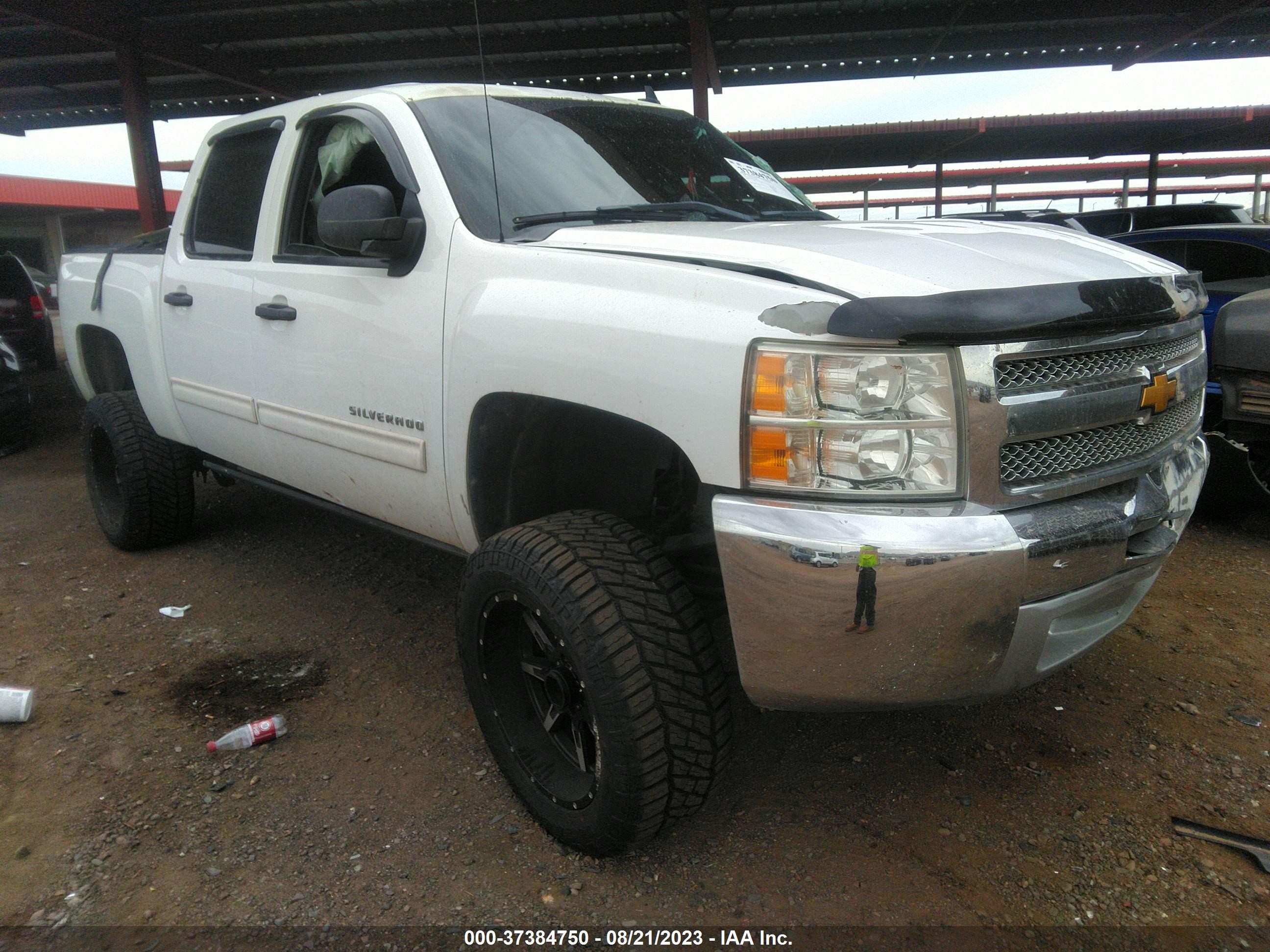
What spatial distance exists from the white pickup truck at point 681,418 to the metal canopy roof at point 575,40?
22.1ft

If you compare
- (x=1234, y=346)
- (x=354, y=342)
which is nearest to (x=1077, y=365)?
(x=354, y=342)

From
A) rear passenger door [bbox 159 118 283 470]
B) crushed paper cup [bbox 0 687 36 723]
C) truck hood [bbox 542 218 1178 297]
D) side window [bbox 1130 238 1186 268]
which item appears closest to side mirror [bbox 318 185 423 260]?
truck hood [bbox 542 218 1178 297]

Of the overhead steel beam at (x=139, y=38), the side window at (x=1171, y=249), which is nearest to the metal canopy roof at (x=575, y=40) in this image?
the overhead steel beam at (x=139, y=38)

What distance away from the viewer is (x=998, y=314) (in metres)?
1.72

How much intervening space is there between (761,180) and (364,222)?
1538 millimetres

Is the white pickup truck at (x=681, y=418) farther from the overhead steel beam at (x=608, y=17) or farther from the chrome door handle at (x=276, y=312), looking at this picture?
the overhead steel beam at (x=608, y=17)

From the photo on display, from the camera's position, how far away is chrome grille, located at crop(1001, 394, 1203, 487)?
5.99 ft

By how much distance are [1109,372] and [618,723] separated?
130 cm

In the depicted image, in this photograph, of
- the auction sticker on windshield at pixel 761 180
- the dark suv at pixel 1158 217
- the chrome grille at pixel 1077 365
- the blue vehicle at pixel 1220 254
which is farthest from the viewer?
the dark suv at pixel 1158 217

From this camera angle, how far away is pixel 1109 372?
1962 mm

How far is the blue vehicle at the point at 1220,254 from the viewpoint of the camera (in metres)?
5.48

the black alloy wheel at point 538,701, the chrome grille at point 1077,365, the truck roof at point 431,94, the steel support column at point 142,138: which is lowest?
the black alloy wheel at point 538,701

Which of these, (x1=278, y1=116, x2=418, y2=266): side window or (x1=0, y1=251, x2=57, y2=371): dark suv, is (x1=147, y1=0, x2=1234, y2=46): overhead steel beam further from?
(x1=278, y1=116, x2=418, y2=266): side window

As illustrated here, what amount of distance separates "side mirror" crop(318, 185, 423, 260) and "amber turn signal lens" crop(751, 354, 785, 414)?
1238 millimetres
